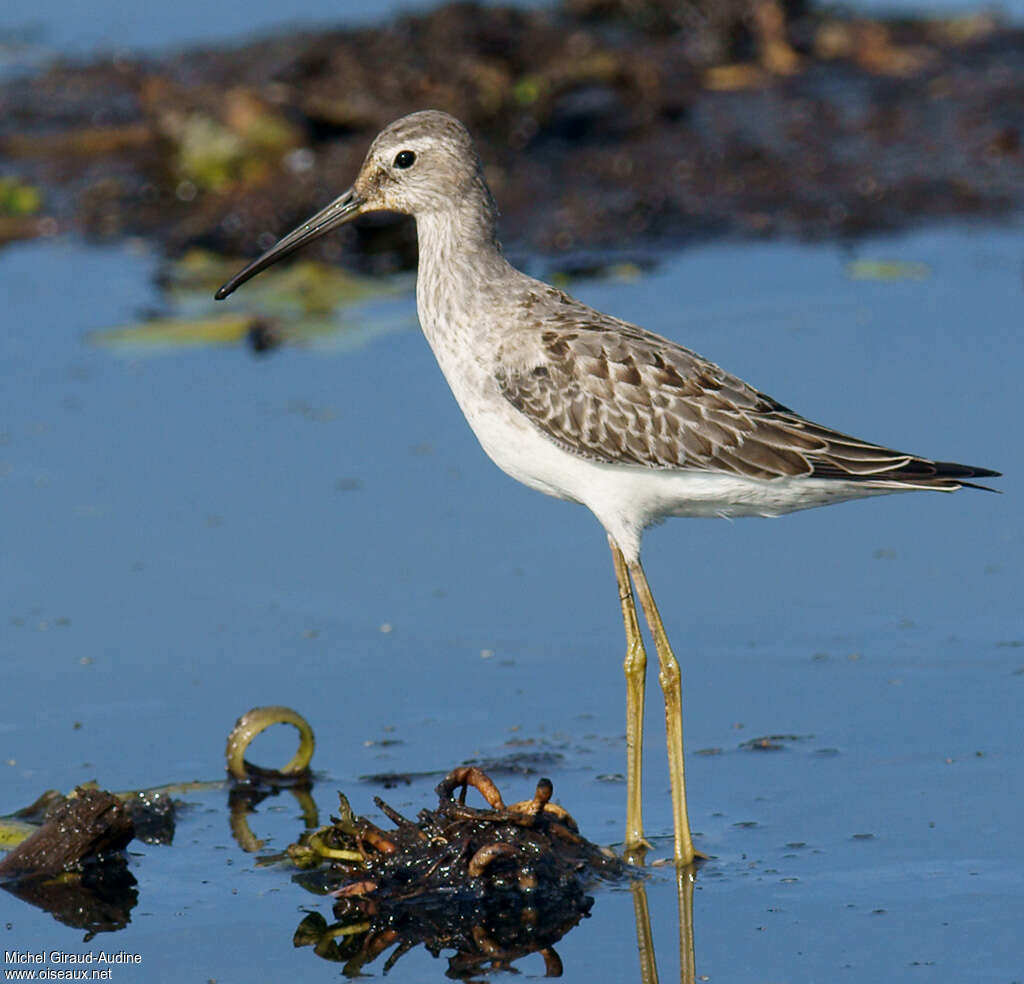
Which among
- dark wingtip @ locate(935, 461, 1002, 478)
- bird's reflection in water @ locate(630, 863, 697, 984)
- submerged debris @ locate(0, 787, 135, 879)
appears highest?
dark wingtip @ locate(935, 461, 1002, 478)

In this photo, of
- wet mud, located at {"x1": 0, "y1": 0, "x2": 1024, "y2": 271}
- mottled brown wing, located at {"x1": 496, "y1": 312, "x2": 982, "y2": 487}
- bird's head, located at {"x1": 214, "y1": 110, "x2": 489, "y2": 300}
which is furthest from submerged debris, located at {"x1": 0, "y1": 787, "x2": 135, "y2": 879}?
wet mud, located at {"x1": 0, "y1": 0, "x2": 1024, "y2": 271}

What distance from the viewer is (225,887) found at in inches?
291

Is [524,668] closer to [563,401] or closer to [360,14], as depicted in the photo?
[563,401]

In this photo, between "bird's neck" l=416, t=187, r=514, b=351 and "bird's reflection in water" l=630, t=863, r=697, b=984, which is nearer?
"bird's reflection in water" l=630, t=863, r=697, b=984

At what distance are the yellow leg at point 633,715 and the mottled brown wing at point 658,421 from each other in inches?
20.0

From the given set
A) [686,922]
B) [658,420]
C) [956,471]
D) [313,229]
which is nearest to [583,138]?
[313,229]

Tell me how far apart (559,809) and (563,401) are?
1.68 metres

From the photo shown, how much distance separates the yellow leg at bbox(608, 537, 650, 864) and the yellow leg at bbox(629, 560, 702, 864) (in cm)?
12

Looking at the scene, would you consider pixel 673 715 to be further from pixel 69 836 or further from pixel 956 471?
pixel 69 836

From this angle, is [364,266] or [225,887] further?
[364,266]

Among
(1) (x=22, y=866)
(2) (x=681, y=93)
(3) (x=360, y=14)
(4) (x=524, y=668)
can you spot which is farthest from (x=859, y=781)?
(3) (x=360, y=14)

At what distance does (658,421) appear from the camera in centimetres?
791

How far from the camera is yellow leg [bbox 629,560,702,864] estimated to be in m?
7.55

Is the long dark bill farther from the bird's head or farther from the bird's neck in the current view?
the bird's neck
